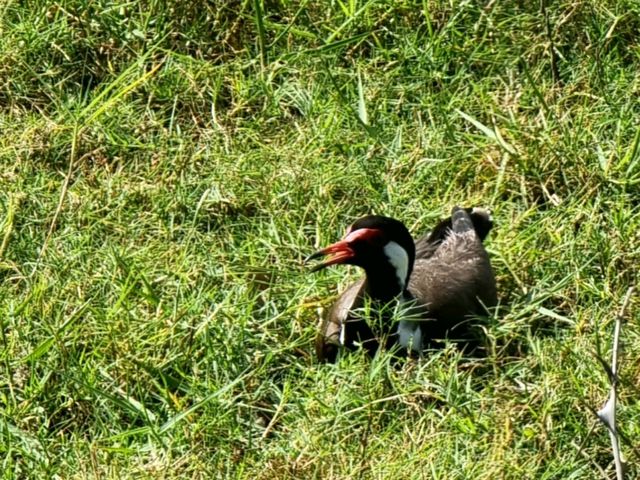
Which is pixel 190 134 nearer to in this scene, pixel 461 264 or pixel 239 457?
pixel 461 264

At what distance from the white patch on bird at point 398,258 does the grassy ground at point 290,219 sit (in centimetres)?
34

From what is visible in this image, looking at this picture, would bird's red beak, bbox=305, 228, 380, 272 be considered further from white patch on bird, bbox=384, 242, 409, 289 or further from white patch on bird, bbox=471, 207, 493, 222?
white patch on bird, bbox=471, 207, 493, 222

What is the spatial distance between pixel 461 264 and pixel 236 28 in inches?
60.5

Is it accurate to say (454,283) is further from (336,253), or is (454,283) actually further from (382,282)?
(336,253)

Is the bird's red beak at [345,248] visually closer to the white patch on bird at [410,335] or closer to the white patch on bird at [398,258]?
the white patch on bird at [398,258]

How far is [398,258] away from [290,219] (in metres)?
0.67

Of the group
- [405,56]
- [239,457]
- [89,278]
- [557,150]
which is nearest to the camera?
[239,457]

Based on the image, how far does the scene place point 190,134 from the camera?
6.20 meters

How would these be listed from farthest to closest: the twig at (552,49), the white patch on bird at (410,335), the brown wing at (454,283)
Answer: the twig at (552,49)
the brown wing at (454,283)
the white patch on bird at (410,335)

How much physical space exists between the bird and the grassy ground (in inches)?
4.3

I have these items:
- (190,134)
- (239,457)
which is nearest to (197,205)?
(190,134)

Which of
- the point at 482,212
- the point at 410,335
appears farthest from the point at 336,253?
the point at 482,212

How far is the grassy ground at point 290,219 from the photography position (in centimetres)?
480

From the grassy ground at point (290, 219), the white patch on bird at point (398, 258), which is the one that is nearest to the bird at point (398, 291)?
the white patch on bird at point (398, 258)
